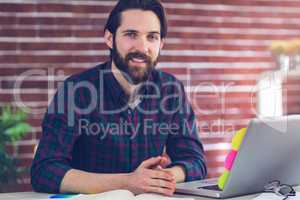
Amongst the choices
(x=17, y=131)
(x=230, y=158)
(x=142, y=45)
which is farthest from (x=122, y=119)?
(x=17, y=131)

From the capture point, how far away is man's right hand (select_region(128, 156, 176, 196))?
5.45ft

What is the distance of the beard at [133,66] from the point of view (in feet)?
7.68

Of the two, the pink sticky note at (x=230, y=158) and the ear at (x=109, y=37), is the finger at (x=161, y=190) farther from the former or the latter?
the ear at (x=109, y=37)

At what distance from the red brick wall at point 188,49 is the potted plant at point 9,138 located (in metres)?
0.20

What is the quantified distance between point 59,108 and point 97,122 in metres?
0.19

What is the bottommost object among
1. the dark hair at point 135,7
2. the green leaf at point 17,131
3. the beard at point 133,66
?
the green leaf at point 17,131

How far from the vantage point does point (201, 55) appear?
4.02 m

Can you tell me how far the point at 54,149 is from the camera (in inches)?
77.3

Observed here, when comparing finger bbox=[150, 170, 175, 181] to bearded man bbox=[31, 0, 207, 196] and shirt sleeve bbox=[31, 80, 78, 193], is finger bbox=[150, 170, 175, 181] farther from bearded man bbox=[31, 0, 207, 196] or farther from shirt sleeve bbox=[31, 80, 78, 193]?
shirt sleeve bbox=[31, 80, 78, 193]

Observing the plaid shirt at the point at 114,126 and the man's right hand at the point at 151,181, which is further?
the plaid shirt at the point at 114,126

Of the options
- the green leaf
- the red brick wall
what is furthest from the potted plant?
the red brick wall

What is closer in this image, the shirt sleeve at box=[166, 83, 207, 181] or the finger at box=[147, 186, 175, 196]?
the finger at box=[147, 186, 175, 196]

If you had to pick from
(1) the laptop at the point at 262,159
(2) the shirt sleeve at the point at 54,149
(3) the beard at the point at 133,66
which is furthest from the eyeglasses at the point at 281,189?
(3) the beard at the point at 133,66

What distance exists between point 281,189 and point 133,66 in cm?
96
